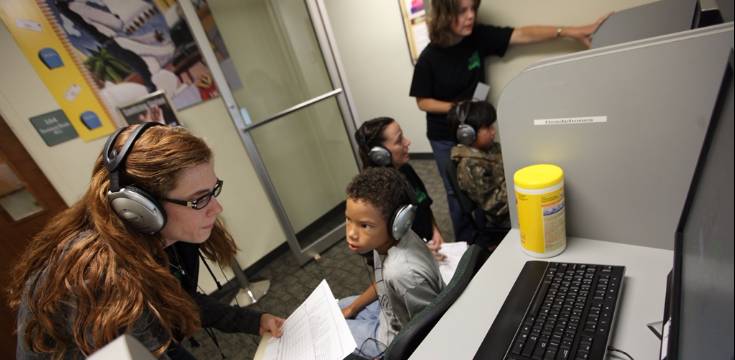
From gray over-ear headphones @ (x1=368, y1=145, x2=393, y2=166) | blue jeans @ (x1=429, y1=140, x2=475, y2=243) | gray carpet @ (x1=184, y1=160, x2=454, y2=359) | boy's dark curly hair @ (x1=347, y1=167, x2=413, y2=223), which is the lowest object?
gray carpet @ (x1=184, y1=160, x2=454, y2=359)

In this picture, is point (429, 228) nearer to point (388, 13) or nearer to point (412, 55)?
point (412, 55)

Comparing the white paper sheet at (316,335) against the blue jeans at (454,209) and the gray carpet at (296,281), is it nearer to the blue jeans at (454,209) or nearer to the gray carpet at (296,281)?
the blue jeans at (454,209)

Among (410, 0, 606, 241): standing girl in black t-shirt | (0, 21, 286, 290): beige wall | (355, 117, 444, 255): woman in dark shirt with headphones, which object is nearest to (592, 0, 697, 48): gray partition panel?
(410, 0, 606, 241): standing girl in black t-shirt

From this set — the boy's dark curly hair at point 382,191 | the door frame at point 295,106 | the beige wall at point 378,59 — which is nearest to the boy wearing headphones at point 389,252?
the boy's dark curly hair at point 382,191

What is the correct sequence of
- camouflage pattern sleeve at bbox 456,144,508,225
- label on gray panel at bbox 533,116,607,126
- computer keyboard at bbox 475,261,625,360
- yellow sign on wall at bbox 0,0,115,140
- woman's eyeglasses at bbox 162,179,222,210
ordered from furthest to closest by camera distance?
yellow sign on wall at bbox 0,0,115,140 < camouflage pattern sleeve at bbox 456,144,508,225 < woman's eyeglasses at bbox 162,179,222,210 < label on gray panel at bbox 533,116,607,126 < computer keyboard at bbox 475,261,625,360

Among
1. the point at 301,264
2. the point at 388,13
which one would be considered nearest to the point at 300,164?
the point at 301,264

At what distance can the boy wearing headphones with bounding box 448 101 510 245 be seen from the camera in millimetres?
1438

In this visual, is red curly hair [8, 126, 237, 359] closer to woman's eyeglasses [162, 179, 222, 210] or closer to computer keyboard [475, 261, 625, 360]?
woman's eyeglasses [162, 179, 222, 210]

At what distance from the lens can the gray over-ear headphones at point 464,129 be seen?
4.93 ft

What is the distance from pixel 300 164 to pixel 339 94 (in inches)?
26.1

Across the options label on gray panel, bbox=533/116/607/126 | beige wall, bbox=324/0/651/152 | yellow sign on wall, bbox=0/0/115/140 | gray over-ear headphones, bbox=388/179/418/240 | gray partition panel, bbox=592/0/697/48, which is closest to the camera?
label on gray panel, bbox=533/116/607/126

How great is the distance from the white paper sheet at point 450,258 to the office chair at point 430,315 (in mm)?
432

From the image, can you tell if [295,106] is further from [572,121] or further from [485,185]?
[572,121]

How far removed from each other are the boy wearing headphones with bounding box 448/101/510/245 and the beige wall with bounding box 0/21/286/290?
1.54 metres
